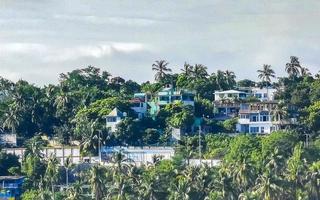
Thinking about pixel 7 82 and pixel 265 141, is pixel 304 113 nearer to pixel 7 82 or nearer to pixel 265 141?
pixel 265 141

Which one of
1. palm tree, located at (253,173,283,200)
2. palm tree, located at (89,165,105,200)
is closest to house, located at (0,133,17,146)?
palm tree, located at (89,165,105,200)

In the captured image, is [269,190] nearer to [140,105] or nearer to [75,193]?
[75,193]

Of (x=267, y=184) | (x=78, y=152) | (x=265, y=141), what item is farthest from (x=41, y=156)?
(x=267, y=184)

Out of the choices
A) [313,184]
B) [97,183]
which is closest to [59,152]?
[97,183]

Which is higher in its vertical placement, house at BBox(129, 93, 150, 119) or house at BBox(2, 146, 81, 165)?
house at BBox(129, 93, 150, 119)

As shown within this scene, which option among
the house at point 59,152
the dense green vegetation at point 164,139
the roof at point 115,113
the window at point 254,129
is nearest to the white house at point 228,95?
the dense green vegetation at point 164,139

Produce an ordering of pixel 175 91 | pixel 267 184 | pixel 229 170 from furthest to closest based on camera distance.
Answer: pixel 175 91, pixel 229 170, pixel 267 184

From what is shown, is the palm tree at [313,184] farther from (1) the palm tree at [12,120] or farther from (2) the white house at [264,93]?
(2) the white house at [264,93]

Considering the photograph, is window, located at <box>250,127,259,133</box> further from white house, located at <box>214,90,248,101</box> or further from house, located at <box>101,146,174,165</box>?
house, located at <box>101,146,174,165</box>
